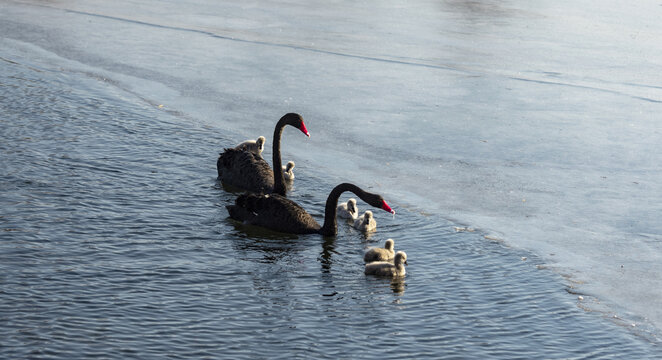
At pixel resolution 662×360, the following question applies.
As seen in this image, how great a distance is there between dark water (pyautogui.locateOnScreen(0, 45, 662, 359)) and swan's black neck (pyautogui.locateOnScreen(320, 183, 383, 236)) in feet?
0.50

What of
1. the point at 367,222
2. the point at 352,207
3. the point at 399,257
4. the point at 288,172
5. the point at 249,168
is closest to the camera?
the point at 399,257

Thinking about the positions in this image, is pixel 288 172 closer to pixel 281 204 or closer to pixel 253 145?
pixel 253 145

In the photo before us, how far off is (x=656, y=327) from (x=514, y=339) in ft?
3.84

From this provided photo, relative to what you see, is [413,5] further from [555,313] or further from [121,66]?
[555,313]

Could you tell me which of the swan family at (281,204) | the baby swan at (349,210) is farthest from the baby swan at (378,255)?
the baby swan at (349,210)

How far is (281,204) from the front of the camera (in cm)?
759

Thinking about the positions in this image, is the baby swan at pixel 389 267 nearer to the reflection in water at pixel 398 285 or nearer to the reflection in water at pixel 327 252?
the reflection in water at pixel 398 285

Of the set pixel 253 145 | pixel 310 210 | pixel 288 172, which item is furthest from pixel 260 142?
pixel 310 210

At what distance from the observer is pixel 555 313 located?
20.0 feet

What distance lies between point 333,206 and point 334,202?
0.13 ft

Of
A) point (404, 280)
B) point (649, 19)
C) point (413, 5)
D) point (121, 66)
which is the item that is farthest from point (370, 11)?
point (404, 280)

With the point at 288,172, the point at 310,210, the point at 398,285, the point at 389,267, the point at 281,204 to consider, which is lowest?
the point at 398,285

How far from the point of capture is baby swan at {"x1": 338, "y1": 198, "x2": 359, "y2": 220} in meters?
8.27

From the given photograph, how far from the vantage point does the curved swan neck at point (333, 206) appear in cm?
752
